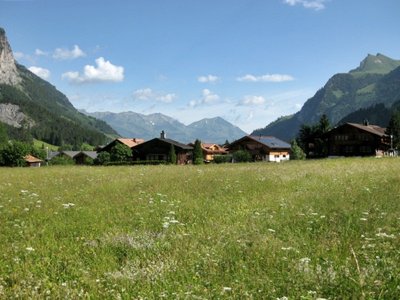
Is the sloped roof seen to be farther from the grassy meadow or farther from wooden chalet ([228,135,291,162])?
the grassy meadow

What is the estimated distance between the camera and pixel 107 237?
25.3ft

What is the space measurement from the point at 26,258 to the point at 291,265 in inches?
173

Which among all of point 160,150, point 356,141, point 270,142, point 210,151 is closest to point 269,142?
point 270,142

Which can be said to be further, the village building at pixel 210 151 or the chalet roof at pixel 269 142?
the village building at pixel 210 151

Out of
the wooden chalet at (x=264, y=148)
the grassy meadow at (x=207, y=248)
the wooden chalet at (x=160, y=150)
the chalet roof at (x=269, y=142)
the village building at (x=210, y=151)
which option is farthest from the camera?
the village building at (x=210, y=151)

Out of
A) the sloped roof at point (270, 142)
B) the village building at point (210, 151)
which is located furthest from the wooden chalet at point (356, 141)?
the village building at point (210, 151)

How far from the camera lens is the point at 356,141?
347 feet

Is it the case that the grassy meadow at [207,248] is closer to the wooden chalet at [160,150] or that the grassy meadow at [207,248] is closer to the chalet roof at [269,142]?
the wooden chalet at [160,150]

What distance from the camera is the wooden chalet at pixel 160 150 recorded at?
10300 centimetres

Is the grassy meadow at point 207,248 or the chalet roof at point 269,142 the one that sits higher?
the chalet roof at point 269,142

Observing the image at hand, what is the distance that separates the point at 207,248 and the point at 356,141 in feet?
354

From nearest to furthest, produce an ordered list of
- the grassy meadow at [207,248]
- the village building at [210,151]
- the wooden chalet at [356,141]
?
the grassy meadow at [207,248]
the wooden chalet at [356,141]
the village building at [210,151]

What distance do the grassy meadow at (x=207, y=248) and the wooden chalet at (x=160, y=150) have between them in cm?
9083

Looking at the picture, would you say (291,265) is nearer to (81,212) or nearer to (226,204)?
(226,204)
